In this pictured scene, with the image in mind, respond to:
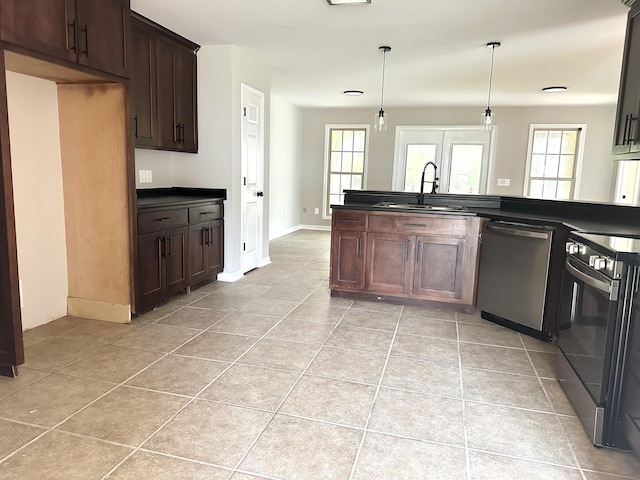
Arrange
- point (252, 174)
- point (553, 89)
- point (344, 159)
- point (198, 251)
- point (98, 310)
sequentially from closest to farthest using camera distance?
point (98, 310) → point (198, 251) → point (252, 174) → point (553, 89) → point (344, 159)

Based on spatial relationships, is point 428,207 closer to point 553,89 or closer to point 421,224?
point 421,224

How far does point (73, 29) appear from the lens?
8.51ft

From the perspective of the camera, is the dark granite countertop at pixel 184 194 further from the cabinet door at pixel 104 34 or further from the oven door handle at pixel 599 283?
the oven door handle at pixel 599 283

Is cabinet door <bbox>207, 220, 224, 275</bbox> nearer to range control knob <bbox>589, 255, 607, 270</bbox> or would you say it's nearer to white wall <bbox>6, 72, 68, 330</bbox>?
white wall <bbox>6, 72, 68, 330</bbox>

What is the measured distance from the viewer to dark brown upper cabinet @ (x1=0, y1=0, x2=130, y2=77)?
2250 mm

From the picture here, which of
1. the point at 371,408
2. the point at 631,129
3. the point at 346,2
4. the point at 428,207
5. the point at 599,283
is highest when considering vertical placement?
the point at 346,2

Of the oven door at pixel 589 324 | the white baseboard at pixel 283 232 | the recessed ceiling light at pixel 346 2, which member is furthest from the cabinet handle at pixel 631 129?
the white baseboard at pixel 283 232

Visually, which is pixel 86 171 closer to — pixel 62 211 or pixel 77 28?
pixel 62 211

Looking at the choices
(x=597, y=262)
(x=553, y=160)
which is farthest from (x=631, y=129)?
(x=553, y=160)

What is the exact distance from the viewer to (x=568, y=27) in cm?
350

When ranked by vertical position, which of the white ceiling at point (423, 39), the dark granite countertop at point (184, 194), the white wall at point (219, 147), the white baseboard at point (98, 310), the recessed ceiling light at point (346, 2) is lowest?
the white baseboard at point (98, 310)

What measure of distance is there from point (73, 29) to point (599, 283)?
320 centimetres

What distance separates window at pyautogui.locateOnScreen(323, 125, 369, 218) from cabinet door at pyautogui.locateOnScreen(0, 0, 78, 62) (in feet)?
19.6

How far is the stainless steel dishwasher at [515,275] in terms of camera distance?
3105mm
